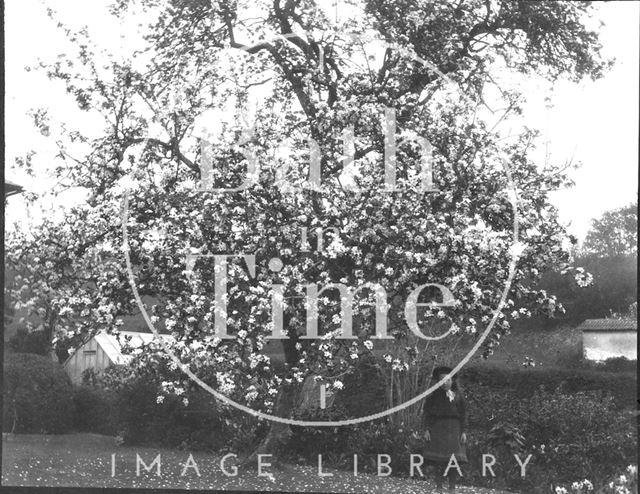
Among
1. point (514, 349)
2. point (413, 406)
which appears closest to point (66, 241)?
point (413, 406)

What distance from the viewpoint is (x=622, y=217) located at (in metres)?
8.41

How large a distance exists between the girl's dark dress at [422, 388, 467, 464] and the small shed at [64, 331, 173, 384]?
9.10ft

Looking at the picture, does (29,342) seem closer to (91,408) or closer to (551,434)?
(91,408)

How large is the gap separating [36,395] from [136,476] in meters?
1.91

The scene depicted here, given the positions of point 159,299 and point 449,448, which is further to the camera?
point 159,299

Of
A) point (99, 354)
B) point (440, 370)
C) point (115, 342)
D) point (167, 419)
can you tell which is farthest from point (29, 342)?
point (440, 370)

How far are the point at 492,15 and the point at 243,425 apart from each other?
4699 mm

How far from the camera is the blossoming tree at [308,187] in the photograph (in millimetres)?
8352

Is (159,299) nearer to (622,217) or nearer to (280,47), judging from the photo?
(280,47)

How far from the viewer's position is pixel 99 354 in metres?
9.16

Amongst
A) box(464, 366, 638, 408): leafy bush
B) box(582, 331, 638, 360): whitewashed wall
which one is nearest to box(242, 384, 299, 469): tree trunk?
box(464, 366, 638, 408): leafy bush

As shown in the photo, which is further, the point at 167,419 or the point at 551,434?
the point at 167,419

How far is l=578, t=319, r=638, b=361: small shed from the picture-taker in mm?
8117

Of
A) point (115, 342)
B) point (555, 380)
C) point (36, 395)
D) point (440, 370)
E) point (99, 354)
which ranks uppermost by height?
point (115, 342)
